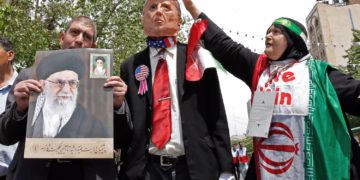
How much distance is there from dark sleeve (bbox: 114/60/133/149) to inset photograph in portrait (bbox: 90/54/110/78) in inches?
10.4

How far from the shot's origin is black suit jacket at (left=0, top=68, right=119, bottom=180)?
2051 millimetres

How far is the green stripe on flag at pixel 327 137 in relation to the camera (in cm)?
243

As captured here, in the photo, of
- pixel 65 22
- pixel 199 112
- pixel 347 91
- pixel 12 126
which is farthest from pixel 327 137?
pixel 65 22

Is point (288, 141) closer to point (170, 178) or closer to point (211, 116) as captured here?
point (211, 116)

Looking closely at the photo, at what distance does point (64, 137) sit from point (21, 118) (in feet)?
1.05

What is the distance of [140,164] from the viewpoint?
227 cm

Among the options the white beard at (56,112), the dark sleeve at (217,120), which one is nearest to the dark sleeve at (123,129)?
the white beard at (56,112)

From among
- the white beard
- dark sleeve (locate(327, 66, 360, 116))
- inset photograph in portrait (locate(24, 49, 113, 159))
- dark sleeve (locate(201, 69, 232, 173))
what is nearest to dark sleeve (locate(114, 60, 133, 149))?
inset photograph in portrait (locate(24, 49, 113, 159))

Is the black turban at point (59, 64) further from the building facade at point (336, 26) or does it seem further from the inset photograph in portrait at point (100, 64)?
the building facade at point (336, 26)

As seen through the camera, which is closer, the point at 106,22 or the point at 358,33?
the point at 106,22

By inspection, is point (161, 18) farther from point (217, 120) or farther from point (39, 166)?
point (39, 166)

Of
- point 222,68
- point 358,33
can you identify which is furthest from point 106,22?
point 358,33

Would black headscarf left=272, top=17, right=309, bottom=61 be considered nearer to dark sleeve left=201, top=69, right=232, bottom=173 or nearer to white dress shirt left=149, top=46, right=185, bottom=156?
dark sleeve left=201, top=69, right=232, bottom=173

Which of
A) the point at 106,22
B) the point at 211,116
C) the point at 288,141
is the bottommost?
the point at 288,141
